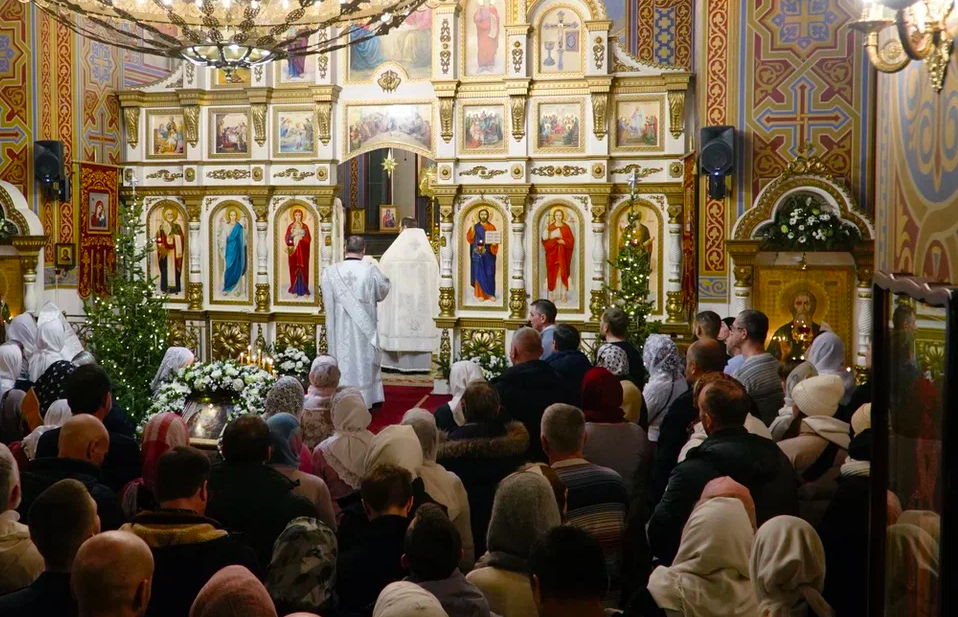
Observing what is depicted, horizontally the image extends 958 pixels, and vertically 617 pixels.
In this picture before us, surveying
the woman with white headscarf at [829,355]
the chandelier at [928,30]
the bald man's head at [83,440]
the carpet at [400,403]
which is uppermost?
the chandelier at [928,30]

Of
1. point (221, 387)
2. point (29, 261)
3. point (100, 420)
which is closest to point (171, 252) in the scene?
point (29, 261)

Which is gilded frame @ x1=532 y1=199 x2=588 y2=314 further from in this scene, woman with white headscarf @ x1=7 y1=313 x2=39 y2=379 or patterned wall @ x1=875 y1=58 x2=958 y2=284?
patterned wall @ x1=875 y1=58 x2=958 y2=284

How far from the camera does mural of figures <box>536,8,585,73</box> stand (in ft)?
45.1

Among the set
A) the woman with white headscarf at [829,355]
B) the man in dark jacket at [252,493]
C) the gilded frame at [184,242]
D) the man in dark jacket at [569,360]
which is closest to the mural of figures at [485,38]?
the gilded frame at [184,242]

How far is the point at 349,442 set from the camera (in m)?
5.88

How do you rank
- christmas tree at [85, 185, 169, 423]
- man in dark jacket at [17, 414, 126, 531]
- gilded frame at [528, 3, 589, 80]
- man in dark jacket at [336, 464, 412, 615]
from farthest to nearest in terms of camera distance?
gilded frame at [528, 3, 589, 80] → christmas tree at [85, 185, 169, 423] → man in dark jacket at [17, 414, 126, 531] → man in dark jacket at [336, 464, 412, 615]

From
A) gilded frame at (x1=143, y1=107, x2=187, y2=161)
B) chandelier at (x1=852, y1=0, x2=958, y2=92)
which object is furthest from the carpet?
chandelier at (x1=852, y1=0, x2=958, y2=92)

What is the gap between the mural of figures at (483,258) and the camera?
14250 millimetres

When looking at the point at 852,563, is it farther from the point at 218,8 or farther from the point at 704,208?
the point at 704,208

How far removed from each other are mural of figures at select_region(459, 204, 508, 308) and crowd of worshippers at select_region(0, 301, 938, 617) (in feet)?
23.9

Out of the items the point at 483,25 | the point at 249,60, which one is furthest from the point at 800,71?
the point at 249,60

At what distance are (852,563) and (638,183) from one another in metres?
9.75

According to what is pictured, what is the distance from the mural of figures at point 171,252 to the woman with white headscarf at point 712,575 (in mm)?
12975

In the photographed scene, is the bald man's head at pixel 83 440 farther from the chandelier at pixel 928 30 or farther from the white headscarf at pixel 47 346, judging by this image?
the white headscarf at pixel 47 346
